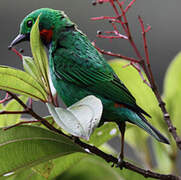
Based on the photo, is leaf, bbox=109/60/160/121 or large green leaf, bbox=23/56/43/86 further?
leaf, bbox=109/60/160/121

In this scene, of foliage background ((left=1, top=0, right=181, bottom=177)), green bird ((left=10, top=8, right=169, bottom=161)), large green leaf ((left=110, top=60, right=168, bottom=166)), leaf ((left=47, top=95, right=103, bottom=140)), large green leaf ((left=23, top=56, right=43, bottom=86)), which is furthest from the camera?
foliage background ((left=1, top=0, right=181, bottom=177))

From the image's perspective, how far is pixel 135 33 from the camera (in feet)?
19.5

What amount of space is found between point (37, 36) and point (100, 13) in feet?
15.5

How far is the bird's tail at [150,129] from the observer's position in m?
1.96

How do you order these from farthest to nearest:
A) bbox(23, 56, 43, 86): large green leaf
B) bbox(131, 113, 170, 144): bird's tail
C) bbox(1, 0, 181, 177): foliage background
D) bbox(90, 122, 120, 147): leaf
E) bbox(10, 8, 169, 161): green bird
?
bbox(1, 0, 181, 177): foliage background
bbox(10, 8, 169, 161): green bird
bbox(90, 122, 120, 147): leaf
bbox(131, 113, 170, 144): bird's tail
bbox(23, 56, 43, 86): large green leaf

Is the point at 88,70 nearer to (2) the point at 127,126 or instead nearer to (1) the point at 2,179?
(2) the point at 127,126

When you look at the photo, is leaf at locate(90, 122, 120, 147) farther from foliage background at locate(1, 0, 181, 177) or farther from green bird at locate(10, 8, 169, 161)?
foliage background at locate(1, 0, 181, 177)

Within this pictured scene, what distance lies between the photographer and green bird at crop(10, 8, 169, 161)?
223cm

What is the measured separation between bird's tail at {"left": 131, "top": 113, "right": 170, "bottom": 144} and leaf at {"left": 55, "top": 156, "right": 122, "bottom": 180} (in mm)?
280

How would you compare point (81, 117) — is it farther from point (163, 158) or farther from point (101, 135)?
point (163, 158)

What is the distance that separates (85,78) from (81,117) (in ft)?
2.89

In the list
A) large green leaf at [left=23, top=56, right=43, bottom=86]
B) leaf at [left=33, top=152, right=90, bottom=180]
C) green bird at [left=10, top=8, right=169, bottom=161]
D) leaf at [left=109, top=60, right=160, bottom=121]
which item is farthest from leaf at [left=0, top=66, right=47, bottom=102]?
leaf at [left=109, top=60, right=160, bottom=121]

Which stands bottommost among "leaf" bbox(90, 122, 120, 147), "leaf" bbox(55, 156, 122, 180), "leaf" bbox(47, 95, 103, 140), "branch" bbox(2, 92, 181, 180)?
"leaf" bbox(55, 156, 122, 180)

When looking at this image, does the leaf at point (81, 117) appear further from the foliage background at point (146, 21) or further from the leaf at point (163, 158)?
the foliage background at point (146, 21)
